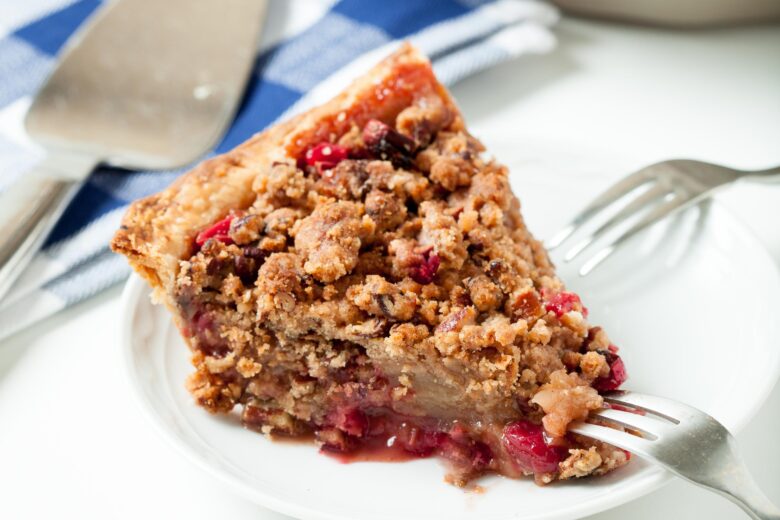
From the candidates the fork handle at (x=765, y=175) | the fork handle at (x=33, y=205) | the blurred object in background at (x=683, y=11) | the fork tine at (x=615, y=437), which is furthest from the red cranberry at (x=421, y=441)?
the blurred object in background at (x=683, y=11)

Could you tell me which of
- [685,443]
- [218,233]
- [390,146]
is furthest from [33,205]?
[685,443]

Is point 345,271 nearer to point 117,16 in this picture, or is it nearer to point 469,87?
point 469,87

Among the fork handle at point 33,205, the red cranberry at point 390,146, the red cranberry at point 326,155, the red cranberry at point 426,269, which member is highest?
the red cranberry at point 390,146

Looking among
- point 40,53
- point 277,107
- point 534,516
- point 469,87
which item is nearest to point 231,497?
point 534,516

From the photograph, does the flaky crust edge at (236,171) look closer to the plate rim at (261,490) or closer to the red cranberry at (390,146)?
the red cranberry at (390,146)

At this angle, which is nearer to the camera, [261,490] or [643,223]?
[261,490]

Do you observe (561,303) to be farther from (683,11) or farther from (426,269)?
(683,11)
